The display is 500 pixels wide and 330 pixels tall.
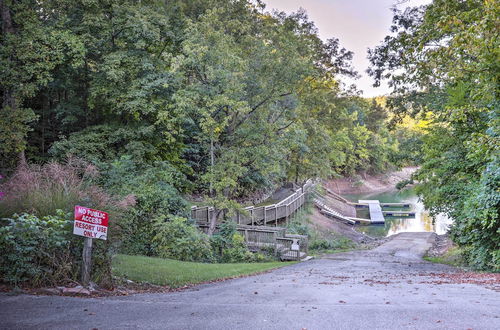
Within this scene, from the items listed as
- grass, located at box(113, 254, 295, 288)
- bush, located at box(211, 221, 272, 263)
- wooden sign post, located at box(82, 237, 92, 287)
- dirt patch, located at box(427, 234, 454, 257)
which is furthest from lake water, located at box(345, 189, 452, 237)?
wooden sign post, located at box(82, 237, 92, 287)

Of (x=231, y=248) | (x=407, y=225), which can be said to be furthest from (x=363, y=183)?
(x=231, y=248)

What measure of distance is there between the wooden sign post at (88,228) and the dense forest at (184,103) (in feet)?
4.65

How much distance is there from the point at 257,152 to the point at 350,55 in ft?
59.3

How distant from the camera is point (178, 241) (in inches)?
572

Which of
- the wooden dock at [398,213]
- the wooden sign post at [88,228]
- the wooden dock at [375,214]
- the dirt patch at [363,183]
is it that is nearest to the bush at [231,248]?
the wooden sign post at [88,228]

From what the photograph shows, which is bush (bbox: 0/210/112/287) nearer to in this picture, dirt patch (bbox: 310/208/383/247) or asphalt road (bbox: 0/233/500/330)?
asphalt road (bbox: 0/233/500/330)

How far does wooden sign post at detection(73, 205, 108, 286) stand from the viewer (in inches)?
292

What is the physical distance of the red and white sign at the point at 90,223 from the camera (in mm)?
7395

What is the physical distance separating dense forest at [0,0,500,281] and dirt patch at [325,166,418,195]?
123ft

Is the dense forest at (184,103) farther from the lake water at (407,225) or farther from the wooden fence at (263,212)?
the lake water at (407,225)

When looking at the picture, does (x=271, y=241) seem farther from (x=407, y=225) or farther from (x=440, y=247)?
(x=407, y=225)

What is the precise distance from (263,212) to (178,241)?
10.8 meters

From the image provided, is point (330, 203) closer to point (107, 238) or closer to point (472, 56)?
point (472, 56)

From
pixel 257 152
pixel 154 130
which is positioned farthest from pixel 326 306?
pixel 154 130
